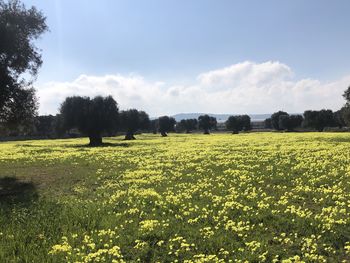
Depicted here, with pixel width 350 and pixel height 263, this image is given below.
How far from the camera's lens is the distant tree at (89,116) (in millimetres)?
72312

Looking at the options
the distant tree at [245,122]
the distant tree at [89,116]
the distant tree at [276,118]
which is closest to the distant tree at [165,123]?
the distant tree at [245,122]

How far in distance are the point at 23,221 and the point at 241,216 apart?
26.0 feet

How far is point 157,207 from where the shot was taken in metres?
17.9

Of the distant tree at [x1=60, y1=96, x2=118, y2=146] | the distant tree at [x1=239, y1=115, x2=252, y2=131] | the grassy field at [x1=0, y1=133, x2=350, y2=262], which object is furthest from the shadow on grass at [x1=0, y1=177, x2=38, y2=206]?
the distant tree at [x1=239, y1=115, x2=252, y2=131]

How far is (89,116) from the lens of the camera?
72.3m

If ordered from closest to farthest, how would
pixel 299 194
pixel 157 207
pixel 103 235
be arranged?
1. pixel 103 235
2. pixel 157 207
3. pixel 299 194

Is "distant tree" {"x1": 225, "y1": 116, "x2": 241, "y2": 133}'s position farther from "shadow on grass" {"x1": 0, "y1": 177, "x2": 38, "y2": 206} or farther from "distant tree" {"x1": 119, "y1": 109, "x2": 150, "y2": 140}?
"shadow on grass" {"x1": 0, "y1": 177, "x2": 38, "y2": 206}

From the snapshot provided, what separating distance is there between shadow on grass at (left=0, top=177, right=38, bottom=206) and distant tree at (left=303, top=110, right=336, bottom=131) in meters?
136

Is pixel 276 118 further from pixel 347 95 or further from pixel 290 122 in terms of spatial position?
pixel 347 95

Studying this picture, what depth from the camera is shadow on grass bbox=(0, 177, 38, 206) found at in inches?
806

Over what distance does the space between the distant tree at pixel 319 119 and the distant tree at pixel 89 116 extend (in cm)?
9580

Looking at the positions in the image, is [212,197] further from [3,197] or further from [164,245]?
[3,197]

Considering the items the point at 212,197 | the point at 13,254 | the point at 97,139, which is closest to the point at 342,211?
the point at 212,197

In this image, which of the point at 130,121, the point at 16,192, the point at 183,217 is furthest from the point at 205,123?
the point at 183,217
